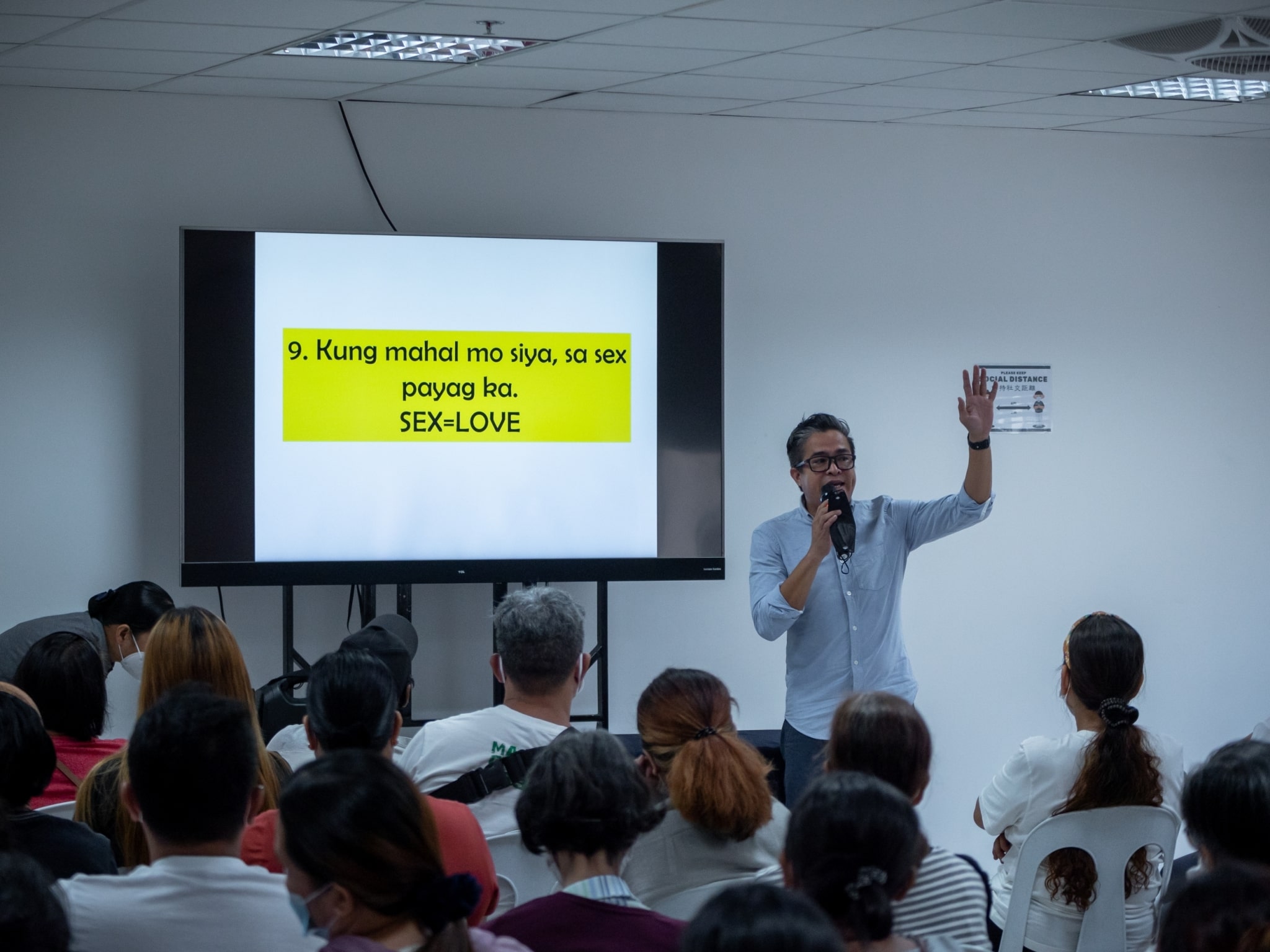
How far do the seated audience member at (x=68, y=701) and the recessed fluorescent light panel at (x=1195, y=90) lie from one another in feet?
12.3

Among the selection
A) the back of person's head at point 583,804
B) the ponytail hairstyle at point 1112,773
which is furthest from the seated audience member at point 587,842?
the ponytail hairstyle at point 1112,773

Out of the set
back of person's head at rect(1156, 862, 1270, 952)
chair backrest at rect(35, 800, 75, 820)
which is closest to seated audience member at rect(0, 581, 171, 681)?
chair backrest at rect(35, 800, 75, 820)

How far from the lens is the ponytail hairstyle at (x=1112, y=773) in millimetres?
2377

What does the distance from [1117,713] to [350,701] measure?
1523 millimetres

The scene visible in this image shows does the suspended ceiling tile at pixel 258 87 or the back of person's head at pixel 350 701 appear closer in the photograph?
the back of person's head at pixel 350 701

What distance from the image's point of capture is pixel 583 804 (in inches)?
67.2

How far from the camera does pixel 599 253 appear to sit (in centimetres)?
425

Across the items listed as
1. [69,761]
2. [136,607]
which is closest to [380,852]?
[69,761]

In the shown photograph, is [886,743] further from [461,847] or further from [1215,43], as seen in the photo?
[1215,43]

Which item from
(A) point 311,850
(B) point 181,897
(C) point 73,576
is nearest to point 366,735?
(B) point 181,897

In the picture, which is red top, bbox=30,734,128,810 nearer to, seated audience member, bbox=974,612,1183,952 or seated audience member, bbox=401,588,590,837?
seated audience member, bbox=401,588,590,837

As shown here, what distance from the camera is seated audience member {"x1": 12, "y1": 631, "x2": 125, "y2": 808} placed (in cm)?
243

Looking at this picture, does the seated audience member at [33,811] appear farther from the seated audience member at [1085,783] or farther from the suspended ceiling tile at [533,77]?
the suspended ceiling tile at [533,77]

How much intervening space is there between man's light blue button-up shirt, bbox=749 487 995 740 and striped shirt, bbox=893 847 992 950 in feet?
4.95
